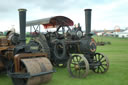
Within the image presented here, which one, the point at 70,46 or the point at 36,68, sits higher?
the point at 70,46

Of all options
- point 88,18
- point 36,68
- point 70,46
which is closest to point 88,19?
point 88,18

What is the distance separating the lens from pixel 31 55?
5.04 metres

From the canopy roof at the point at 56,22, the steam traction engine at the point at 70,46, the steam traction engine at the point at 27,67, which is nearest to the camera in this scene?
the steam traction engine at the point at 27,67

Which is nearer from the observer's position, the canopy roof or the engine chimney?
the engine chimney

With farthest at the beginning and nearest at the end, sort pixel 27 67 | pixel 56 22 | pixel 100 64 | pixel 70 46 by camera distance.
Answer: pixel 56 22 → pixel 70 46 → pixel 100 64 → pixel 27 67

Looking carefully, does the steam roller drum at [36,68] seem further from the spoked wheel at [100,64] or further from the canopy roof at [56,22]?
A: the canopy roof at [56,22]

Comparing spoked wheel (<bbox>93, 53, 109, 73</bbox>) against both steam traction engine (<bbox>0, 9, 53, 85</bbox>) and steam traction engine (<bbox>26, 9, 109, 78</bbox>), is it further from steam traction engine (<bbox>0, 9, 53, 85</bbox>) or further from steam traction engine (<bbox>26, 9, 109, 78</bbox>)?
steam traction engine (<bbox>0, 9, 53, 85</bbox>)

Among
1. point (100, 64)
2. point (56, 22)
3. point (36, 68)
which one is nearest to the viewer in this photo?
point (36, 68)

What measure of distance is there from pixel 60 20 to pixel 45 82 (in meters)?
3.92

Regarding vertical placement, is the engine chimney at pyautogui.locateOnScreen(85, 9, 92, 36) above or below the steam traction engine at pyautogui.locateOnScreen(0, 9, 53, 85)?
above

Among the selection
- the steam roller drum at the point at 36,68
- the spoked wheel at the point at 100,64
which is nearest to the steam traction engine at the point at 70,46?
the spoked wheel at the point at 100,64

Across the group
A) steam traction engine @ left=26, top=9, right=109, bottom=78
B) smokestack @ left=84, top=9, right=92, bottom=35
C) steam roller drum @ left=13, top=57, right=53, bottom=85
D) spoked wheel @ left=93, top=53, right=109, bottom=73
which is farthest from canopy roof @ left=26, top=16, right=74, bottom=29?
steam roller drum @ left=13, top=57, right=53, bottom=85

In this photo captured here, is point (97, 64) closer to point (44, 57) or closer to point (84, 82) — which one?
point (84, 82)

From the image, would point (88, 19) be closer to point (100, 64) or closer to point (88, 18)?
point (88, 18)
